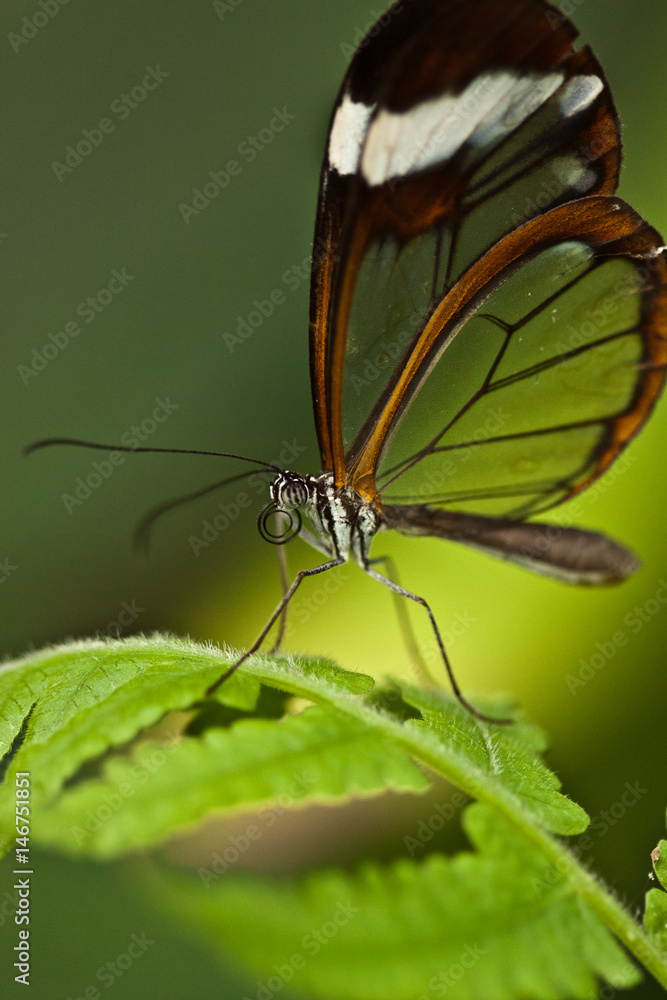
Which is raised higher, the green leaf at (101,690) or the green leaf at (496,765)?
the green leaf at (496,765)

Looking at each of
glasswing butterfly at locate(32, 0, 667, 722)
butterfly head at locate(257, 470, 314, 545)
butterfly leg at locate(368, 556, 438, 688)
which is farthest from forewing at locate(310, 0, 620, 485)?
butterfly leg at locate(368, 556, 438, 688)

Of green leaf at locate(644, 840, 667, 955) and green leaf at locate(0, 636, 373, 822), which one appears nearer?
green leaf at locate(0, 636, 373, 822)

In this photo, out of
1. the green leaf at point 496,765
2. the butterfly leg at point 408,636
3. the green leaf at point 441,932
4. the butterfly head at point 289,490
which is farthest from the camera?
the butterfly leg at point 408,636

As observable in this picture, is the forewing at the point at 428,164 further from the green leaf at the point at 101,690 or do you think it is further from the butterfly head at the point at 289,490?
the green leaf at the point at 101,690

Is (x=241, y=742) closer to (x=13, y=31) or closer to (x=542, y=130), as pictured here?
(x=542, y=130)

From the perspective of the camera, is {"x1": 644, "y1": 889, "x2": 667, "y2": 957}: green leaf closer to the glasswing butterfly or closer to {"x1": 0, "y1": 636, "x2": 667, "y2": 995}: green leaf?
{"x1": 0, "y1": 636, "x2": 667, "y2": 995}: green leaf

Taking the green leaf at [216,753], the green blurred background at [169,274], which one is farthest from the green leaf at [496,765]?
the green blurred background at [169,274]
